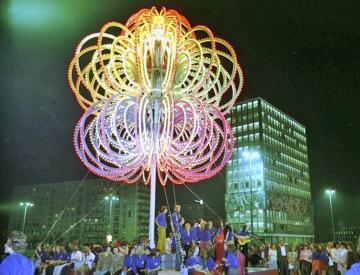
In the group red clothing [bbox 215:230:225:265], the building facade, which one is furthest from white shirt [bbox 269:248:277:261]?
the building facade

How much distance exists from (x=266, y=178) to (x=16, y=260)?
310 feet

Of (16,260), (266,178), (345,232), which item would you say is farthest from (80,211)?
(16,260)

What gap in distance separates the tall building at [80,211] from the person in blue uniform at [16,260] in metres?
105

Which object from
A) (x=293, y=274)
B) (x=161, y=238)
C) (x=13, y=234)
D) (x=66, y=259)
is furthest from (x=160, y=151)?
(x=13, y=234)

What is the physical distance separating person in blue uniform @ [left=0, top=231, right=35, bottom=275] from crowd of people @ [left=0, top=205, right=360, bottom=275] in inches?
259

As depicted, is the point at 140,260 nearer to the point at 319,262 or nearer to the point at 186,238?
the point at 186,238

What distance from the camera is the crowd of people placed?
13656 mm

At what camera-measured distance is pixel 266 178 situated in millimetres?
95938

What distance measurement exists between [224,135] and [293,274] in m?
8.75

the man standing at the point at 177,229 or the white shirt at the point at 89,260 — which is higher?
the man standing at the point at 177,229

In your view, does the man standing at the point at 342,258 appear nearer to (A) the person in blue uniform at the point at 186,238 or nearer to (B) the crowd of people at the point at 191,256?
(B) the crowd of people at the point at 191,256

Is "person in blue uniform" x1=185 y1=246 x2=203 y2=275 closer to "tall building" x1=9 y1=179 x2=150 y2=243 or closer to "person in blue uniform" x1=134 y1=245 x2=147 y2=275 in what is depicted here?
"person in blue uniform" x1=134 y1=245 x2=147 y2=275

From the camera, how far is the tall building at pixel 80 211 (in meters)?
110

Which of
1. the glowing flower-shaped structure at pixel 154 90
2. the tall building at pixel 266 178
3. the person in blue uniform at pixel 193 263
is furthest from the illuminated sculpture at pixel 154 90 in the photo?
the tall building at pixel 266 178
